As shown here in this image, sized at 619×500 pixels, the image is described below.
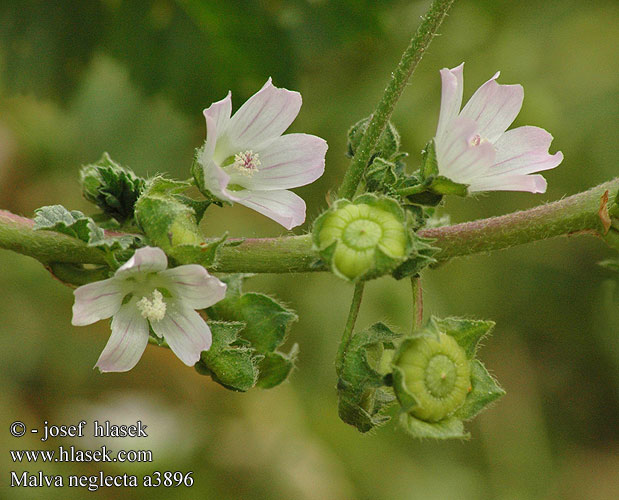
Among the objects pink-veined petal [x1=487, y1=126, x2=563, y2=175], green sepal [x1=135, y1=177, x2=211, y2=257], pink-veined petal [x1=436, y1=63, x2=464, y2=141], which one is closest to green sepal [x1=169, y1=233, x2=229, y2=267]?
green sepal [x1=135, y1=177, x2=211, y2=257]

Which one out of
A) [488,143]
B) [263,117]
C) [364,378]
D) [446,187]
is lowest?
[364,378]

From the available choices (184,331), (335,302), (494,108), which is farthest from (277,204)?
(335,302)

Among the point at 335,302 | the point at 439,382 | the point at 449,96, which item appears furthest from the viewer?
the point at 335,302

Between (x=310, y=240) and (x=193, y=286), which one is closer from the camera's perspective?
(x=193, y=286)

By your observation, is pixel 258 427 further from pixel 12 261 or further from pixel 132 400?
pixel 12 261

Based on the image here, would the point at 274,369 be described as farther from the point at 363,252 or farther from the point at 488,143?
the point at 488,143

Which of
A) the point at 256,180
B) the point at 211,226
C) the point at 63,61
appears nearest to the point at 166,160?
the point at 211,226

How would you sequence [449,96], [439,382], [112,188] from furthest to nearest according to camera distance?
[112,188] < [449,96] < [439,382]
